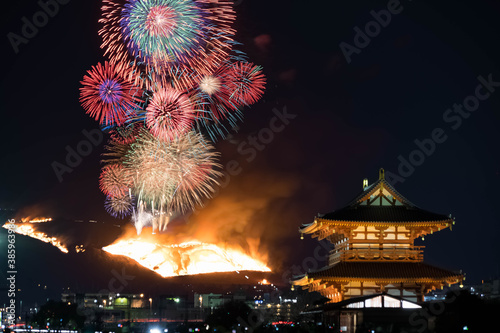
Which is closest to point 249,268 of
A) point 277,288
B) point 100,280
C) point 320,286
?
point 277,288

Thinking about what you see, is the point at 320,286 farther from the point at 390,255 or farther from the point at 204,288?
the point at 204,288

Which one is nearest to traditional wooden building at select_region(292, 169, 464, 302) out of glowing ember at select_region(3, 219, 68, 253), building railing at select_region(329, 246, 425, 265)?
building railing at select_region(329, 246, 425, 265)

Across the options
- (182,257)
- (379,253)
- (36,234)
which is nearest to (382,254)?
(379,253)

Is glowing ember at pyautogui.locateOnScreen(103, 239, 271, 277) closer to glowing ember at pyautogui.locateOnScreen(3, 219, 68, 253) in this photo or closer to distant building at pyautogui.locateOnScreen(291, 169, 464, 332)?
glowing ember at pyautogui.locateOnScreen(3, 219, 68, 253)

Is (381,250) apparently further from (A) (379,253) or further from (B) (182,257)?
(B) (182,257)

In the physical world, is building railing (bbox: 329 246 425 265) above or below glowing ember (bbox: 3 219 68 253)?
below

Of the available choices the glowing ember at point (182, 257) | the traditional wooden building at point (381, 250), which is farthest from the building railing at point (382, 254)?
the glowing ember at point (182, 257)
